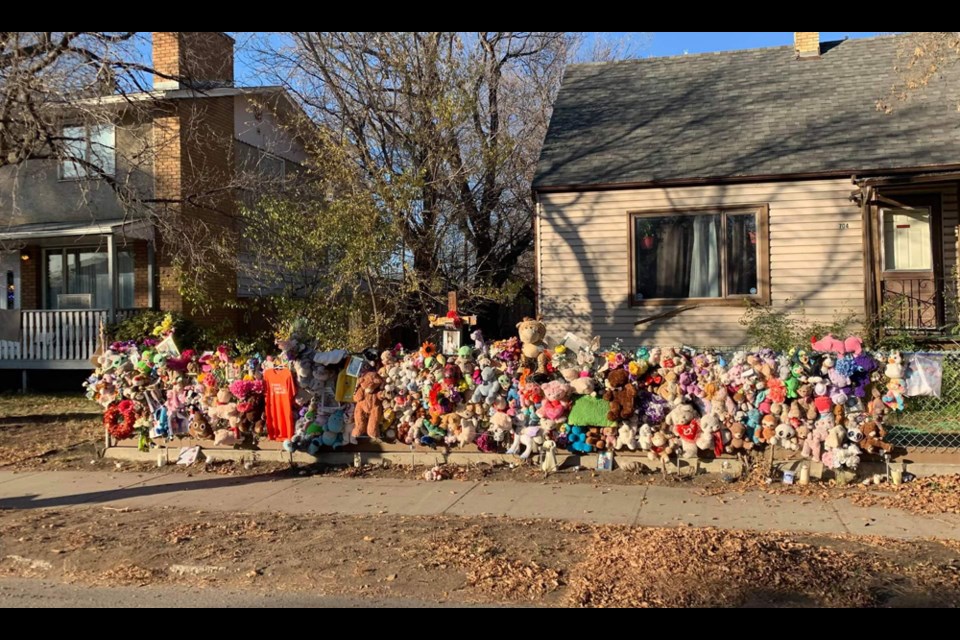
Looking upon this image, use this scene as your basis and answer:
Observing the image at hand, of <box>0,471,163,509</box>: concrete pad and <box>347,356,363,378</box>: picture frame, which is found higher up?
<box>347,356,363,378</box>: picture frame

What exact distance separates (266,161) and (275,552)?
1432cm

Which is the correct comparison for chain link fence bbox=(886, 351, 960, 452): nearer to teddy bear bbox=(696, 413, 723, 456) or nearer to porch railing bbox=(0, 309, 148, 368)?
teddy bear bbox=(696, 413, 723, 456)

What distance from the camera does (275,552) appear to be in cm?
562

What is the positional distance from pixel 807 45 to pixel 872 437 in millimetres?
9969

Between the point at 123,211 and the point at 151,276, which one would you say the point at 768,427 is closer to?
the point at 151,276

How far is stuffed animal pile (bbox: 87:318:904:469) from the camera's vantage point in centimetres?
717

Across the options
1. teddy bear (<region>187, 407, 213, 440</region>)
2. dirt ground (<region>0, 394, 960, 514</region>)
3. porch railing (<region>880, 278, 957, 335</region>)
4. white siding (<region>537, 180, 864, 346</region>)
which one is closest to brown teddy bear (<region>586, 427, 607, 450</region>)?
dirt ground (<region>0, 394, 960, 514</region>)

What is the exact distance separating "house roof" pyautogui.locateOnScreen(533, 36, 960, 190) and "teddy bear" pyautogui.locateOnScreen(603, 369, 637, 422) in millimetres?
5682

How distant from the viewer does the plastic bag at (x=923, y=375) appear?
6973 millimetres

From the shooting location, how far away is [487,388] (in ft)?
26.1

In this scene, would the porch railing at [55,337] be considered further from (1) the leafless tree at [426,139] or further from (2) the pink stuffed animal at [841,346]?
(2) the pink stuffed animal at [841,346]

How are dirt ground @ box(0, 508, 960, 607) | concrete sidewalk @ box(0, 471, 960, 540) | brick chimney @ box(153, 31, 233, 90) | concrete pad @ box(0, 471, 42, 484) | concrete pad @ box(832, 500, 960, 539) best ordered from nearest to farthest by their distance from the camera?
1. dirt ground @ box(0, 508, 960, 607)
2. concrete pad @ box(832, 500, 960, 539)
3. concrete sidewalk @ box(0, 471, 960, 540)
4. concrete pad @ box(0, 471, 42, 484)
5. brick chimney @ box(153, 31, 233, 90)

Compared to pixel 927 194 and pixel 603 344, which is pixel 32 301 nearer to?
pixel 603 344
